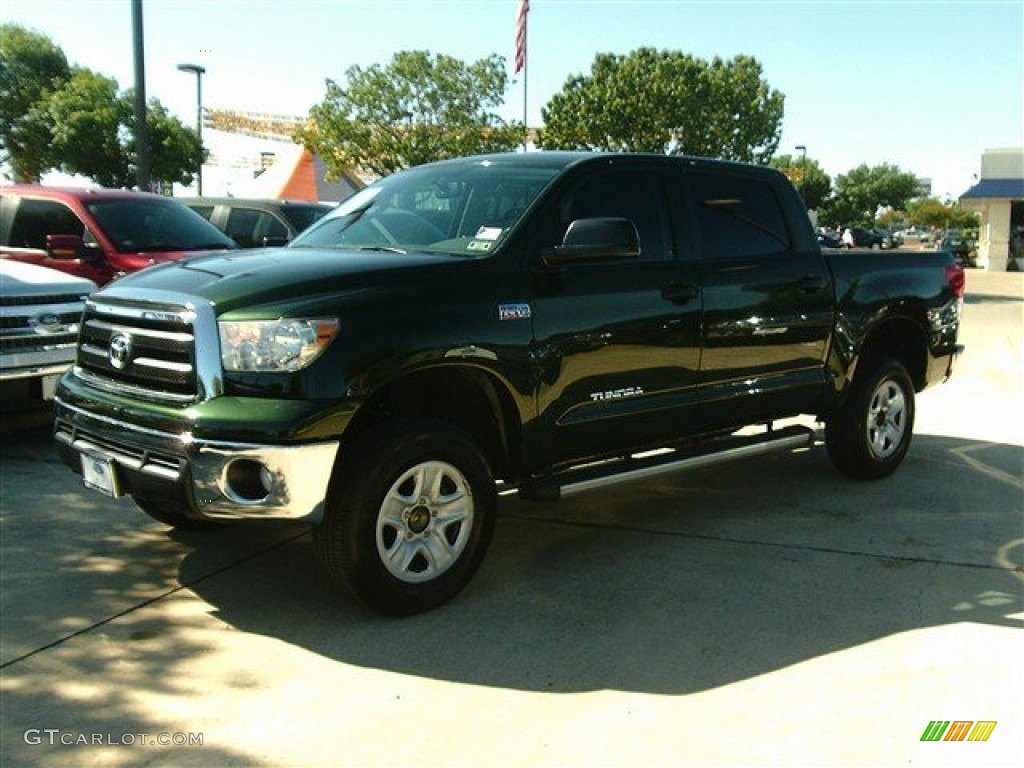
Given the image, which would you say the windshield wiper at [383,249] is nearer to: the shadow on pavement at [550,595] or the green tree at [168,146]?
the shadow on pavement at [550,595]

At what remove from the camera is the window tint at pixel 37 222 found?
9.11 m

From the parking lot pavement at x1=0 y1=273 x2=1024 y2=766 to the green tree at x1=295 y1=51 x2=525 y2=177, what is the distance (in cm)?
2302

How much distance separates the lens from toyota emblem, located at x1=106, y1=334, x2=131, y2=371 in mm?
4211

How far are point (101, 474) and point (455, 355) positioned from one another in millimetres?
1562

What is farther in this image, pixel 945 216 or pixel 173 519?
pixel 945 216

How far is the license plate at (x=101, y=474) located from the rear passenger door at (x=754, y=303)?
2909 millimetres

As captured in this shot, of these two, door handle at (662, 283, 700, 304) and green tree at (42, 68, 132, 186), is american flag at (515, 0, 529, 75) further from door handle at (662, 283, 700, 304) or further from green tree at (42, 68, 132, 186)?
door handle at (662, 283, 700, 304)

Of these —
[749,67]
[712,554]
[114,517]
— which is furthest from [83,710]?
[749,67]

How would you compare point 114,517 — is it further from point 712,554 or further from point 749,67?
point 749,67

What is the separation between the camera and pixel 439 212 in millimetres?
4926

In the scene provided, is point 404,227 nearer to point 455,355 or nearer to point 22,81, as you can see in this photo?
point 455,355

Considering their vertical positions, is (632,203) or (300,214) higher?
(300,214)

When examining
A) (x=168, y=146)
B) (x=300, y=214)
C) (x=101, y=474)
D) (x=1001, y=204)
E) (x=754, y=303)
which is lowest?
(x=101, y=474)

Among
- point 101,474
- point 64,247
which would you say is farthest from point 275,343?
point 64,247
